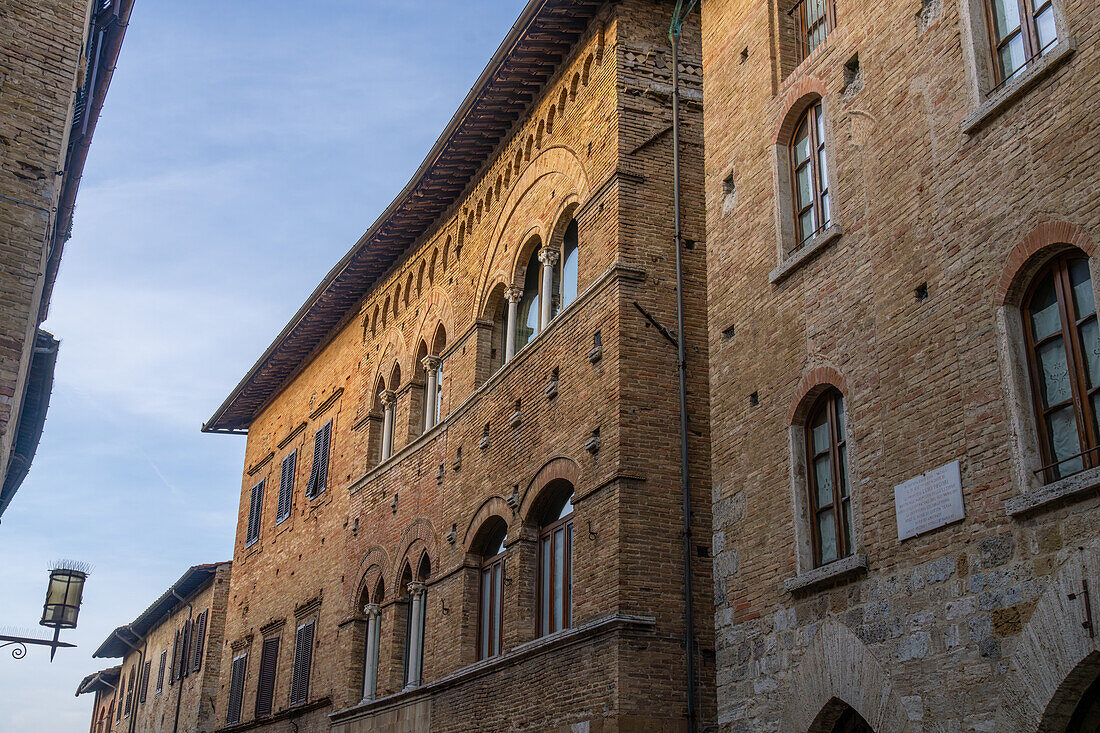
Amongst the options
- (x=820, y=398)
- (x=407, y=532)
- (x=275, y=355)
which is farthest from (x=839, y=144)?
(x=275, y=355)

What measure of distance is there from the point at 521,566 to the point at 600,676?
8.64 feet

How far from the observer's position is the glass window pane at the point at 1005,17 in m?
8.89

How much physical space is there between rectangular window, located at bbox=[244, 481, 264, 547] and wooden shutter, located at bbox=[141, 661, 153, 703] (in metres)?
10.7

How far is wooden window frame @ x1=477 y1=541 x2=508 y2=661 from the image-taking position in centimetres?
1510

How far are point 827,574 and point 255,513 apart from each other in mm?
20041

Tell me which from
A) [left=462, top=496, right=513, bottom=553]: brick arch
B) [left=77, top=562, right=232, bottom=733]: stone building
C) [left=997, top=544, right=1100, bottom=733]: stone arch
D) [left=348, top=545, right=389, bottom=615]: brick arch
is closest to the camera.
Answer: [left=997, top=544, right=1100, bottom=733]: stone arch

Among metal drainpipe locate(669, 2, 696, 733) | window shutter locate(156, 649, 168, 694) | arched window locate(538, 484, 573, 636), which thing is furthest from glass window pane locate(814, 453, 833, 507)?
window shutter locate(156, 649, 168, 694)

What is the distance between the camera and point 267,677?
23.6 m

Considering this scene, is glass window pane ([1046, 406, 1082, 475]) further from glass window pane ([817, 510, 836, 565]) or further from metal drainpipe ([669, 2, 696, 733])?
metal drainpipe ([669, 2, 696, 733])

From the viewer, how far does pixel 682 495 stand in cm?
1277

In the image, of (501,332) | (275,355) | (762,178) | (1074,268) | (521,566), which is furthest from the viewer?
(275,355)

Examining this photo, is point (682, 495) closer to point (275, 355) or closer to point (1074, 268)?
point (1074, 268)

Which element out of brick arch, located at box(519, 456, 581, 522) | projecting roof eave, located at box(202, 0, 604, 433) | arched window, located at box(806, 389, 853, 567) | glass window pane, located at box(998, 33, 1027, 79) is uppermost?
projecting roof eave, located at box(202, 0, 604, 433)

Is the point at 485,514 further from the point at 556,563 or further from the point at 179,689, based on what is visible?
the point at 179,689
